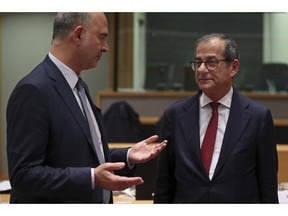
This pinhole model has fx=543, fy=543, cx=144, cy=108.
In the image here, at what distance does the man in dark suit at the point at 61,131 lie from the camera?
1.69 meters

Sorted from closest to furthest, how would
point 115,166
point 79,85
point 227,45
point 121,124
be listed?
point 115,166
point 79,85
point 227,45
point 121,124

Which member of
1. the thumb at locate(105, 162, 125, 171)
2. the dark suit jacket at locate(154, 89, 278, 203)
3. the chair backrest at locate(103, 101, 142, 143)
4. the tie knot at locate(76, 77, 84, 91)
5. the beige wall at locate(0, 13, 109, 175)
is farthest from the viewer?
the beige wall at locate(0, 13, 109, 175)

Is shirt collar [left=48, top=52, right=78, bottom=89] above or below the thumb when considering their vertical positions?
above

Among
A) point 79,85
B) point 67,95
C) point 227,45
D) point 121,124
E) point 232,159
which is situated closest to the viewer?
point 67,95

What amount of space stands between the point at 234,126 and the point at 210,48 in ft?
1.10

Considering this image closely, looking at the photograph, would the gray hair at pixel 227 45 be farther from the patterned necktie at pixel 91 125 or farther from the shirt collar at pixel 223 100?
the patterned necktie at pixel 91 125

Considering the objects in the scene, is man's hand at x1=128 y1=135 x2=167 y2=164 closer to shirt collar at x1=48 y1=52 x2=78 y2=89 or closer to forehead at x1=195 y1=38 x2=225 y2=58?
shirt collar at x1=48 y1=52 x2=78 y2=89

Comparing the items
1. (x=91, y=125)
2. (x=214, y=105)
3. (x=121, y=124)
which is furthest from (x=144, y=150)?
(x=121, y=124)

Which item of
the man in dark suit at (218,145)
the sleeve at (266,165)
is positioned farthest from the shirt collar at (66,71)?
the sleeve at (266,165)

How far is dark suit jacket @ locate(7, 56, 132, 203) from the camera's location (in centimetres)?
168

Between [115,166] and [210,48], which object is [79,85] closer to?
[115,166]

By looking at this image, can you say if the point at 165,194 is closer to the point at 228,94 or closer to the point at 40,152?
the point at 228,94

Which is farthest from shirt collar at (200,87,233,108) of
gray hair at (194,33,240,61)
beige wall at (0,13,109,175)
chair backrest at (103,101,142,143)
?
beige wall at (0,13,109,175)

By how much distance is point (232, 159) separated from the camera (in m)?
2.16
